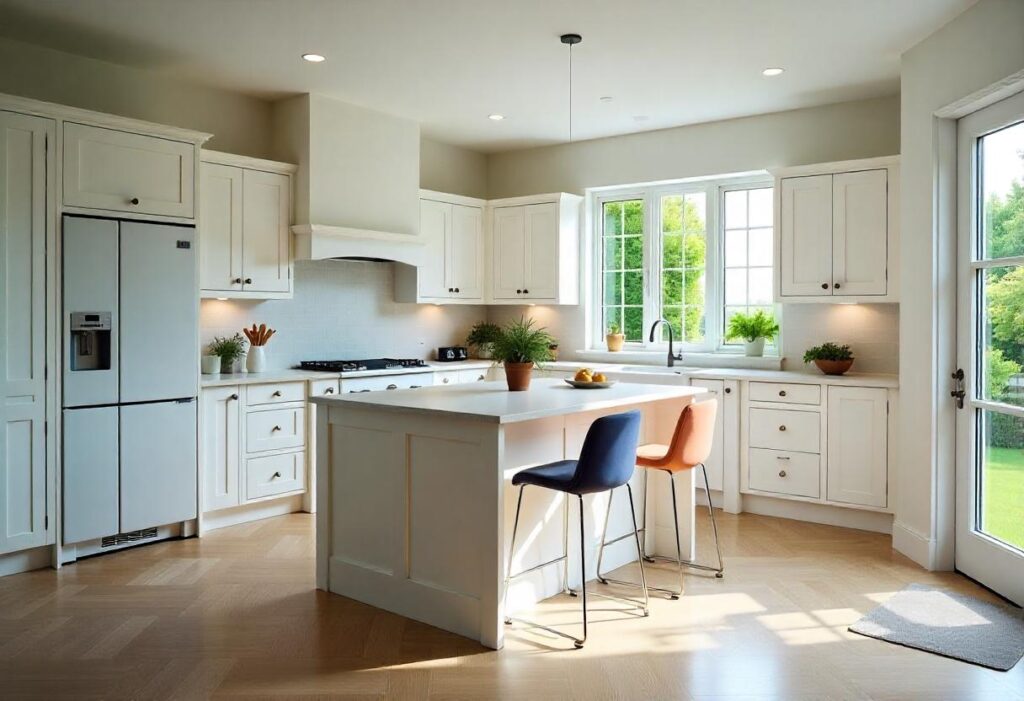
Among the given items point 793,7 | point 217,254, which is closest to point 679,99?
point 793,7

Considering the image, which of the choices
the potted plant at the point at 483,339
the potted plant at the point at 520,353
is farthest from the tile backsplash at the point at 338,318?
the potted plant at the point at 520,353

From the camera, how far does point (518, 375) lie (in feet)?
13.4

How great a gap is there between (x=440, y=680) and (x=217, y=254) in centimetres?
337

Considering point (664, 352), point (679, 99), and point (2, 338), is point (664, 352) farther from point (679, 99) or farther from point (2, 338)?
point (2, 338)

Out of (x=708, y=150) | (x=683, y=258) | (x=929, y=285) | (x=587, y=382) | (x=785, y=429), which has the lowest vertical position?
(x=785, y=429)

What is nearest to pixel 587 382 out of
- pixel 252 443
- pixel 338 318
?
pixel 252 443

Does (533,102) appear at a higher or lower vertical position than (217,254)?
higher

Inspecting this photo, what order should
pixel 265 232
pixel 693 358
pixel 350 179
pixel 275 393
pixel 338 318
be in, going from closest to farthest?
pixel 275 393 < pixel 265 232 < pixel 350 179 < pixel 338 318 < pixel 693 358

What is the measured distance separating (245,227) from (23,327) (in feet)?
5.31

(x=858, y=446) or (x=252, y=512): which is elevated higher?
(x=858, y=446)

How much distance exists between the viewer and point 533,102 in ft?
19.3

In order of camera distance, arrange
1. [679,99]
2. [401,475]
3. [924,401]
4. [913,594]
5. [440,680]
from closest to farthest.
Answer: [440,680]
[401,475]
[913,594]
[924,401]
[679,99]

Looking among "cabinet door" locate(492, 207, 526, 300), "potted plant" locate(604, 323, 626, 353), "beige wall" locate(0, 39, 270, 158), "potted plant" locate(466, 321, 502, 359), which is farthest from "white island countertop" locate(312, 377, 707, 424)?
"potted plant" locate(466, 321, 502, 359)

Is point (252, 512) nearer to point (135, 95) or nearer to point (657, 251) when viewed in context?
point (135, 95)
